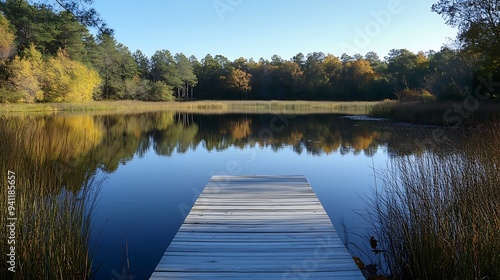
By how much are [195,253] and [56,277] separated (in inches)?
39.4

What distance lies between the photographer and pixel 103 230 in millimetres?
4340

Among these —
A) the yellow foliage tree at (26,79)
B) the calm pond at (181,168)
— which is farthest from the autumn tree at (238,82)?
the calm pond at (181,168)

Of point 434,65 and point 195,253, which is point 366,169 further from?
point 434,65

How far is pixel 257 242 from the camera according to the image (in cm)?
325

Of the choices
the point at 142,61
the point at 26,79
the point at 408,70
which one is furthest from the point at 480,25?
the point at 142,61

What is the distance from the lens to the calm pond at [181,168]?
4.03m

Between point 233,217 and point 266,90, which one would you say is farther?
point 266,90

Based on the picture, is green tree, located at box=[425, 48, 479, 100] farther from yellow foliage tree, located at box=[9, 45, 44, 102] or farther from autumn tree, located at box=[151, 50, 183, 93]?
autumn tree, located at box=[151, 50, 183, 93]

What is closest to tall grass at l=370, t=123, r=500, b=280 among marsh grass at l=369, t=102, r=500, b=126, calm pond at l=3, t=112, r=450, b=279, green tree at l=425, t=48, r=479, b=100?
calm pond at l=3, t=112, r=450, b=279

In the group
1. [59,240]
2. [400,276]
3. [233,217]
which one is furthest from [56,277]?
[400,276]

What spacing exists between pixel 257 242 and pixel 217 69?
58971 mm

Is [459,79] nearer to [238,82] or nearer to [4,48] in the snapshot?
[4,48]

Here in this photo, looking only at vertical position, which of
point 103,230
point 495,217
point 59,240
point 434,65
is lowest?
point 103,230

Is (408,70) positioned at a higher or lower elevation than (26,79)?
higher
